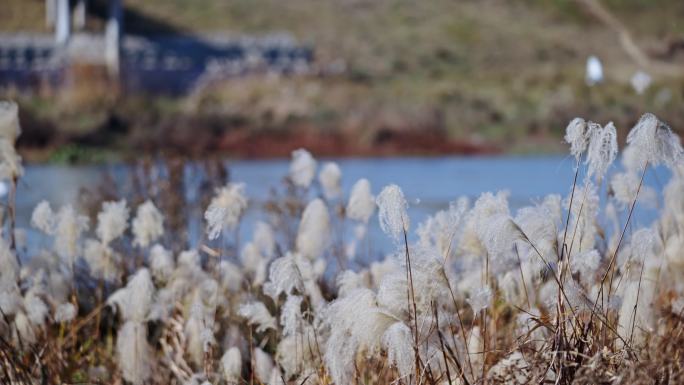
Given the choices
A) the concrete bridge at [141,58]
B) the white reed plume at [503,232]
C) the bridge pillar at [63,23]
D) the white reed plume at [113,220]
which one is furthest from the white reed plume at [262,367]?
the bridge pillar at [63,23]

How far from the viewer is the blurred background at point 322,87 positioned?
56.5 ft

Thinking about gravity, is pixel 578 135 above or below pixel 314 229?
above

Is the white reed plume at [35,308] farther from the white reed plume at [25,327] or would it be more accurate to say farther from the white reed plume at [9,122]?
the white reed plume at [9,122]

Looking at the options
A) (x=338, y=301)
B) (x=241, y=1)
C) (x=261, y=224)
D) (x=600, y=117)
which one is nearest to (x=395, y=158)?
(x=600, y=117)

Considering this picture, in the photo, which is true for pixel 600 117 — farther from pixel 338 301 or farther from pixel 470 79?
pixel 338 301

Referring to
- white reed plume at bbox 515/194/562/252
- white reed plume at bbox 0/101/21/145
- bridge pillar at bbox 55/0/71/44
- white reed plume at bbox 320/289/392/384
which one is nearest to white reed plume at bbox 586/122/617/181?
white reed plume at bbox 515/194/562/252

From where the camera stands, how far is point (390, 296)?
2.30 metres

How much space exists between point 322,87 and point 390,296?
21.0 metres

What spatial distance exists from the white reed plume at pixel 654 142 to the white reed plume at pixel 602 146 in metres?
0.04

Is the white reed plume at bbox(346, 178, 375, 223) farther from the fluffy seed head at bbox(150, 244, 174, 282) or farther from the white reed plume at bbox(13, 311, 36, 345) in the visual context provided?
the white reed plume at bbox(13, 311, 36, 345)

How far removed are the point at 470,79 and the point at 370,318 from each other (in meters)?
25.6

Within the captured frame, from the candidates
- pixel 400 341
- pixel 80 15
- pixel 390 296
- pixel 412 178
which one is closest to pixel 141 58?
pixel 80 15

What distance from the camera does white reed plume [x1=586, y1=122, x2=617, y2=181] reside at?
2.27 meters

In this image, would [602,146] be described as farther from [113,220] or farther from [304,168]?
[304,168]
